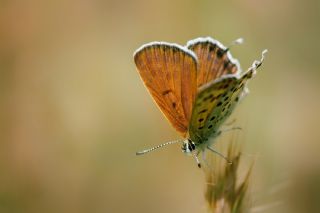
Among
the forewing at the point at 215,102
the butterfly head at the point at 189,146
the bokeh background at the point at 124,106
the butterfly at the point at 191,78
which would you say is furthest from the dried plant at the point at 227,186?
the bokeh background at the point at 124,106

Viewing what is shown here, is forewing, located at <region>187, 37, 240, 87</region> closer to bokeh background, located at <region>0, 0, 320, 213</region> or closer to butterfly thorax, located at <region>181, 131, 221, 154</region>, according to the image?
butterfly thorax, located at <region>181, 131, 221, 154</region>

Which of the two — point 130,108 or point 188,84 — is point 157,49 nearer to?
point 188,84

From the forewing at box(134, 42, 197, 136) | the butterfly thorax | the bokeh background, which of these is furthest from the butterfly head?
the bokeh background

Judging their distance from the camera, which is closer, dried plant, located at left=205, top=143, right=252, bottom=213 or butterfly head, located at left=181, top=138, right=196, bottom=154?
dried plant, located at left=205, top=143, right=252, bottom=213

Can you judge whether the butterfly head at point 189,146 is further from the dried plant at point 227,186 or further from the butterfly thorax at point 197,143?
the dried plant at point 227,186

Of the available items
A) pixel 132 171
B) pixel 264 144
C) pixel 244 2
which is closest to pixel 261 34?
pixel 244 2
